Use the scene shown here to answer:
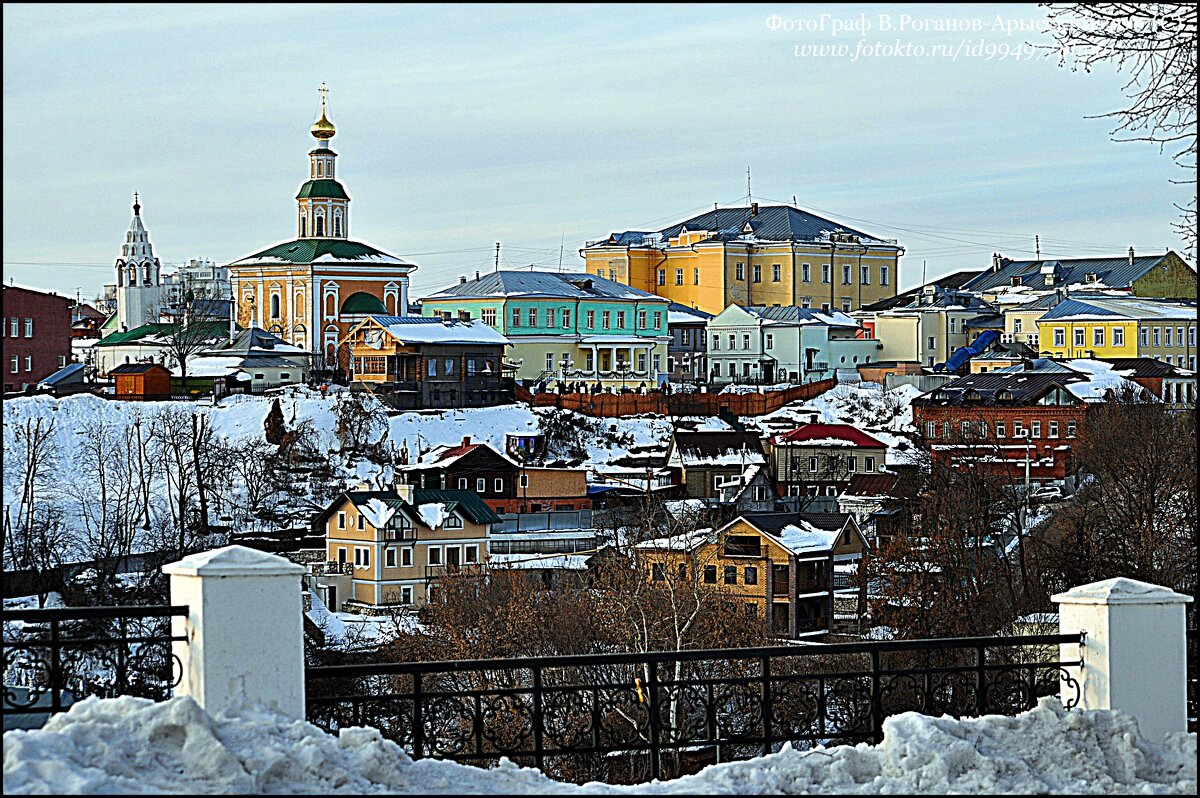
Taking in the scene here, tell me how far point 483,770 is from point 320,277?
133ft

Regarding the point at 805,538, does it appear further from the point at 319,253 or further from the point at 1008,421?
the point at 319,253

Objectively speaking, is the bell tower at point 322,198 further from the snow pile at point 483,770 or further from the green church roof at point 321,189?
the snow pile at point 483,770

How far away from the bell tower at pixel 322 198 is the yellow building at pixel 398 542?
1884 centimetres

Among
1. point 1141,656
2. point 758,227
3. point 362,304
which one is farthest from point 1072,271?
point 1141,656

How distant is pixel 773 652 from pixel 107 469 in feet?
87.0

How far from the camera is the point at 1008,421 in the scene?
35719 millimetres

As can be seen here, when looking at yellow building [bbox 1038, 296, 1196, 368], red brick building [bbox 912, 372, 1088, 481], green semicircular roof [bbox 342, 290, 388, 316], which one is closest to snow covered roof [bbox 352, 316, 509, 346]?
green semicircular roof [bbox 342, 290, 388, 316]

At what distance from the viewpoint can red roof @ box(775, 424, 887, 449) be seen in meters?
35.6

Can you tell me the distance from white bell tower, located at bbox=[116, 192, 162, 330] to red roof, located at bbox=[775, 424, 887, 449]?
97.7ft

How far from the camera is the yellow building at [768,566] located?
24500mm

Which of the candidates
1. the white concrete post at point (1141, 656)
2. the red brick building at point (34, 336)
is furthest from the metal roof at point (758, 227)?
the white concrete post at point (1141, 656)

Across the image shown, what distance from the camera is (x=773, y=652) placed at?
4508 millimetres

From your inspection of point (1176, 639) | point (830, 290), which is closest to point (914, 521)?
point (1176, 639)

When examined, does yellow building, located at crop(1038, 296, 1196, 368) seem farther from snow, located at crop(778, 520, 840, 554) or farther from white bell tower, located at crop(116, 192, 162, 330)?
white bell tower, located at crop(116, 192, 162, 330)
